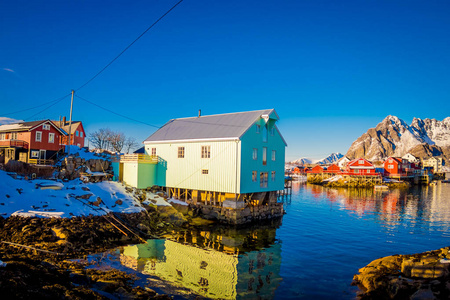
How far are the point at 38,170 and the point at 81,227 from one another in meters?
14.3

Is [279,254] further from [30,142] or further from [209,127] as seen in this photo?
[30,142]

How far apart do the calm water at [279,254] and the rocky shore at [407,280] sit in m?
0.82

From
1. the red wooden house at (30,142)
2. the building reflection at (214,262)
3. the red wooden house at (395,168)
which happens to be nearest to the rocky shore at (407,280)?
the building reflection at (214,262)

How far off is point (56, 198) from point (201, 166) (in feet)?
46.2

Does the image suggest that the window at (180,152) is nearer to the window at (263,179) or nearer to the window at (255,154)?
the window at (255,154)

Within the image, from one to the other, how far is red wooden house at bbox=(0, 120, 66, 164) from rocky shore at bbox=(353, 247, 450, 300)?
36.6 metres

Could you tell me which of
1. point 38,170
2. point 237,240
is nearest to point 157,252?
point 237,240

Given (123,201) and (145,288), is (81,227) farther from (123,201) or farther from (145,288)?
(145,288)

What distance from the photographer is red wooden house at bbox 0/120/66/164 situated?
122 feet

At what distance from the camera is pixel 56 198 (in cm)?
2159

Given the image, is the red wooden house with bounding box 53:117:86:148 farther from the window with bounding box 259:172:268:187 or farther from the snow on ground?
the window with bounding box 259:172:268:187

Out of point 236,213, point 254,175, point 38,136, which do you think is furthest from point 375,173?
point 38,136

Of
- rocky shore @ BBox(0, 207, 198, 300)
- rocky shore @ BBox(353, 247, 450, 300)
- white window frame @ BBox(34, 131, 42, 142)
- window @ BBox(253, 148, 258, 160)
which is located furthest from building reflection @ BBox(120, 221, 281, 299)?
white window frame @ BBox(34, 131, 42, 142)

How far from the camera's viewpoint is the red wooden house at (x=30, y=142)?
37125mm
